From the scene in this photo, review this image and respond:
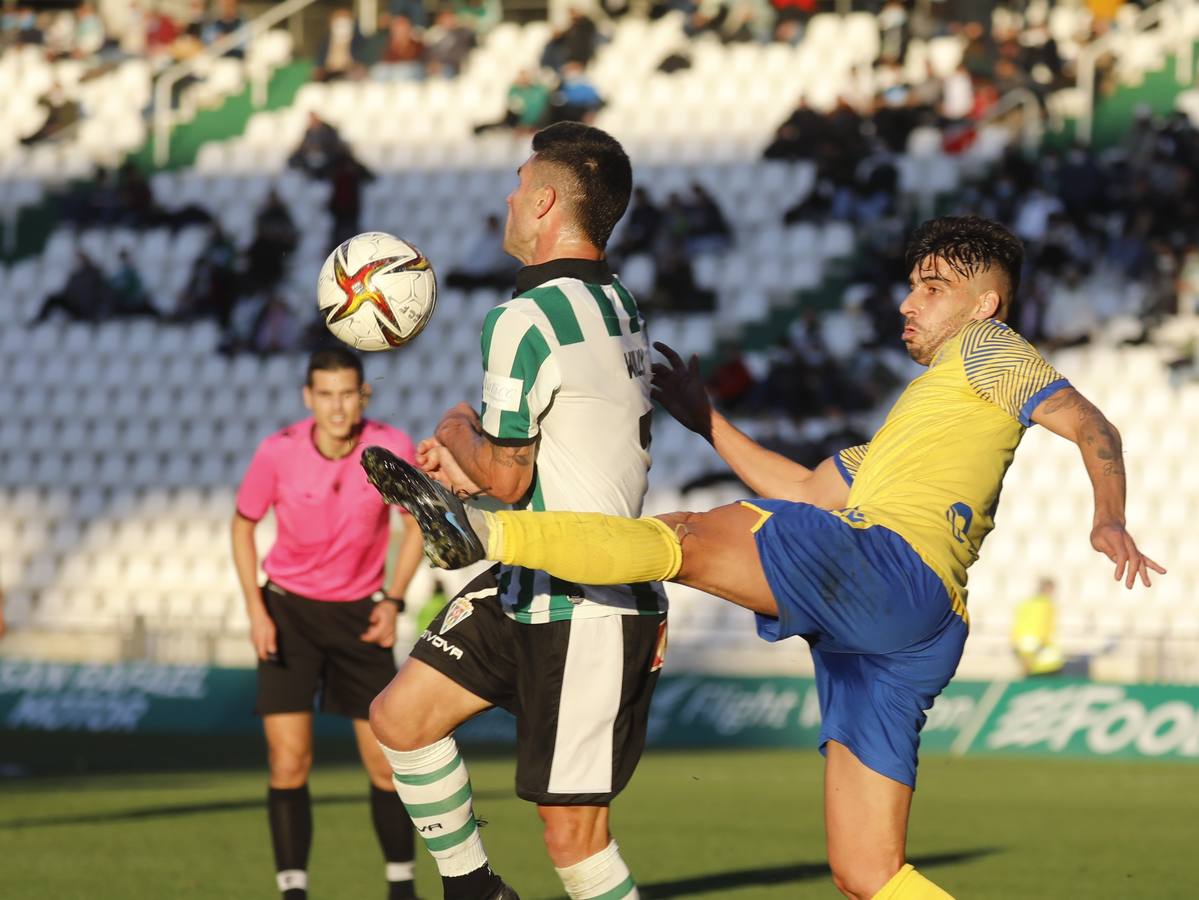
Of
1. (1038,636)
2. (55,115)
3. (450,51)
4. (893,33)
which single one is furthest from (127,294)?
(1038,636)

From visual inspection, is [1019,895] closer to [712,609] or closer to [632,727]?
[632,727]

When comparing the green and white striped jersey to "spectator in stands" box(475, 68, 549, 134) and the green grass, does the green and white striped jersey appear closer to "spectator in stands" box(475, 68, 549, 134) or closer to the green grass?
the green grass

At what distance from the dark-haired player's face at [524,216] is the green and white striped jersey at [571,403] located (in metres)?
0.10

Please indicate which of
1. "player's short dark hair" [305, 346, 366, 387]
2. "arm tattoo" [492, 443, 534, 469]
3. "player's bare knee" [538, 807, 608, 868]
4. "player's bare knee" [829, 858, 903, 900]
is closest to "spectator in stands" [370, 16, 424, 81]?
"player's short dark hair" [305, 346, 366, 387]

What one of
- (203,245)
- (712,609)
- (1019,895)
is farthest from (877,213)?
(1019,895)

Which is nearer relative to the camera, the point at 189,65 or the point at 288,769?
the point at 288,769

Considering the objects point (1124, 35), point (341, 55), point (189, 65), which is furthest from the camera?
point (189, 65)

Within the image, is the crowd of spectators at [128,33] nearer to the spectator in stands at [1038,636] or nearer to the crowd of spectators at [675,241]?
the crowd of spectators at [675,241]

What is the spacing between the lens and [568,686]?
575cm

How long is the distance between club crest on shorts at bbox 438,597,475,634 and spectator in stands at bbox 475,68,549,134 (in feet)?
62.0

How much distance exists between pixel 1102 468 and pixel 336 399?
4.14 m

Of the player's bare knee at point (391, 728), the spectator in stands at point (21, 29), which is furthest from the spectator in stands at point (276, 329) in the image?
the player's bare knee at point (391, 728)

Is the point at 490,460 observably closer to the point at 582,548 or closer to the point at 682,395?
the point at 582,548

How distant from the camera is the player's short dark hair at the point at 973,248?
578cm
